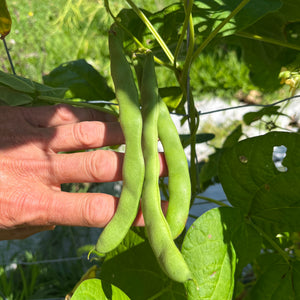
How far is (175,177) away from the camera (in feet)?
2.66

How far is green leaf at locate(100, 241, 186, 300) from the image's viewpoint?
0.96 meters

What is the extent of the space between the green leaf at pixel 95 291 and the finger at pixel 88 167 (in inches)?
9.9

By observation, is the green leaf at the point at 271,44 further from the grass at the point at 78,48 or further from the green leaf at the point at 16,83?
the grass at the point at 78,48

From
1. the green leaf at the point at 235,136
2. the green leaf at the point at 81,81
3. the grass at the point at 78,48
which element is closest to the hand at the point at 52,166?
the green leaf at the point at 81,81

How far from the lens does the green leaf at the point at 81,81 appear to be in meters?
1.18

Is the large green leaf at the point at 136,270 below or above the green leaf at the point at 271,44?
below

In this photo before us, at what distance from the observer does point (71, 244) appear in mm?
1854

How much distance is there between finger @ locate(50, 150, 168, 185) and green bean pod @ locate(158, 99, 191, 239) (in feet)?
0.51

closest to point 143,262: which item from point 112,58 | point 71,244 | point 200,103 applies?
point 112,58

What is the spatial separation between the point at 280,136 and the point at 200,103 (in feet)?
5.62

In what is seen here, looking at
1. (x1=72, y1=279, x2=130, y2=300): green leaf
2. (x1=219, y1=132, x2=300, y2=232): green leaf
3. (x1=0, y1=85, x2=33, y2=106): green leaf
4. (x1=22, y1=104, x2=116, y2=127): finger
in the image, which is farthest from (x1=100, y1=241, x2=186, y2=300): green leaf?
(x1=0, y1=85, x2=33, y2=106): green leaf

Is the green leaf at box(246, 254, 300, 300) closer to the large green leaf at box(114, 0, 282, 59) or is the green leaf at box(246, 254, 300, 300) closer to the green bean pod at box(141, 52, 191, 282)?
the green bean pod at box(141, 52, 191, 282)

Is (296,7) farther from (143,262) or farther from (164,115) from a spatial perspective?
(143,262)

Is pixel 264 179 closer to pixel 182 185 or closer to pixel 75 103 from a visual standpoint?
pixel 182 185
